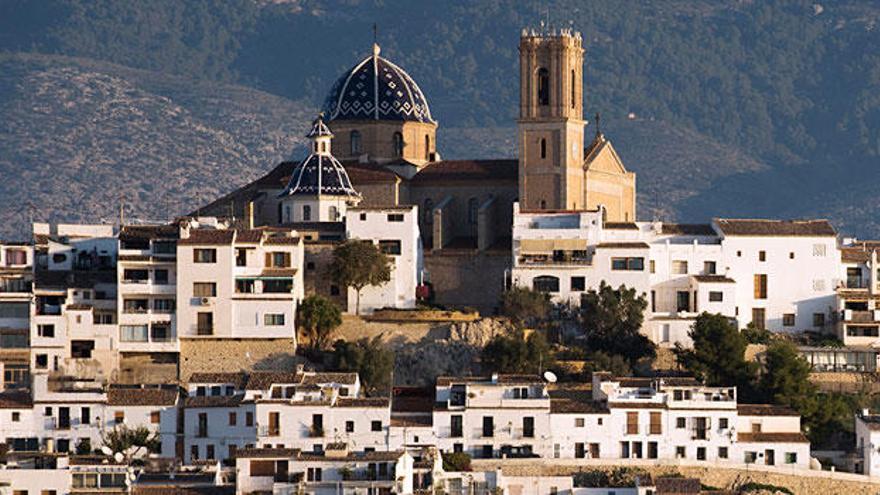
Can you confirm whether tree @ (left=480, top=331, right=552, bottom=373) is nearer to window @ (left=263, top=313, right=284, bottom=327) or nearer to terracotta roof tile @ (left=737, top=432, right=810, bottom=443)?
window @ (left=263, top=313, right=284, bottom=327)

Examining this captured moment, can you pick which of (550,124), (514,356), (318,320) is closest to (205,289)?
(318,320)

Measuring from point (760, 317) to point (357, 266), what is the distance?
39.1ft

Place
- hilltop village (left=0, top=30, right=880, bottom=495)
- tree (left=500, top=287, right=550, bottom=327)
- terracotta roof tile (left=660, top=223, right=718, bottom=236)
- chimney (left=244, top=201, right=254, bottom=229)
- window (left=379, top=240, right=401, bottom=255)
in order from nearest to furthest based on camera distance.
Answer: hilltop village (left=0, top=30, right=880, bottom=495)
tree (left=500, top=287, right=550, bottom=327)
window (left=379, top=240, right=401, bottom=255)
terracotta roof tile (left=660, top=223, right=718, bottom=236)
chimney (left=244, top=201, right=254, bottom=229)

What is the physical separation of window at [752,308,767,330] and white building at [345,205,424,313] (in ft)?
31.7

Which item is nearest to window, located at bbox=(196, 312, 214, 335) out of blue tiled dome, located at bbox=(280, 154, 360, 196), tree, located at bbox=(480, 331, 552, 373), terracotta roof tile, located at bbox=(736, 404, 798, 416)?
tree, located at bbox=(480, 331, 552, 373)

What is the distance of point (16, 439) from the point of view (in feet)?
250

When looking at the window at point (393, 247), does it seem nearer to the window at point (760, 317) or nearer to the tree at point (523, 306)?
the tree at point (523, 306)

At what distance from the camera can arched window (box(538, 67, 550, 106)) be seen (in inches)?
3738

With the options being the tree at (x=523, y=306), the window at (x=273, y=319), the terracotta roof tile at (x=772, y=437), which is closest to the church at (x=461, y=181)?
the tree at (x=523, y=306)

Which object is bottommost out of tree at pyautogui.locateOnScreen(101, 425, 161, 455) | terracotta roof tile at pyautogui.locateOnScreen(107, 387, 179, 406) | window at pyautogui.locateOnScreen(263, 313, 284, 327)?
tree at pyautogui.locateOnScreen(101, 425, 161, 455)

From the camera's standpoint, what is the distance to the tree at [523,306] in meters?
86.2

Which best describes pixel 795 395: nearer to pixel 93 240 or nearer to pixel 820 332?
pixel 820 332

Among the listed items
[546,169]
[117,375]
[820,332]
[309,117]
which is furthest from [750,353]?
[309,117]

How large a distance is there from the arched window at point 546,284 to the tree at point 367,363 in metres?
6.16
